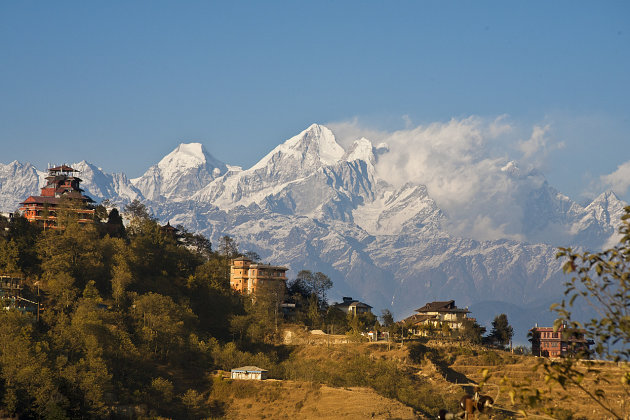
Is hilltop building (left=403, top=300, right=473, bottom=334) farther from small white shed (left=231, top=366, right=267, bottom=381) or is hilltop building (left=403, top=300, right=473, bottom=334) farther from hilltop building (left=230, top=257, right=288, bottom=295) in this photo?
small white shed (left=231, top=366, right=267, bottom=381)

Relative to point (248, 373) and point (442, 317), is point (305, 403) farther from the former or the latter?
point (442, 317)

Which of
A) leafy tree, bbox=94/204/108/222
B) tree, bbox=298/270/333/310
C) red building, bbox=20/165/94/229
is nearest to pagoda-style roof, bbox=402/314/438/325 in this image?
tree, bbox=298/270/333/310

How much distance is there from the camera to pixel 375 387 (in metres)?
132

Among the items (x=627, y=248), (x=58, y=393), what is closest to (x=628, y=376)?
(x=627, y=248)

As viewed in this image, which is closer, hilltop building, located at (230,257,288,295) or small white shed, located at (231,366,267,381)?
small white shed, located at (231,366,267,381)

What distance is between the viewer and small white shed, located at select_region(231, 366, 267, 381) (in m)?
131

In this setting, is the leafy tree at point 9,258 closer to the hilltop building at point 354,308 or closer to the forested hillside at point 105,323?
the forested hillside at point 105,323

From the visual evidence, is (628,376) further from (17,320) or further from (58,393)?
(17,320)

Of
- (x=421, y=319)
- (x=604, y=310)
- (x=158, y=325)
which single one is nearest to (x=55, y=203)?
(x=158, y=325)

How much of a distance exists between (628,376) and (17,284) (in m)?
118

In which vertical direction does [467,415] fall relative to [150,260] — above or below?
below

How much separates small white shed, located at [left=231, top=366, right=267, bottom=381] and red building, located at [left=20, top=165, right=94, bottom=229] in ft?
126

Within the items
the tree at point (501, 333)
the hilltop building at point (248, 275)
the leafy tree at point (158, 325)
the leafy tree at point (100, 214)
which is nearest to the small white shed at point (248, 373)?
the leafy tree at point (158, 325)

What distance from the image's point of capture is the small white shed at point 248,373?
130750 mm
